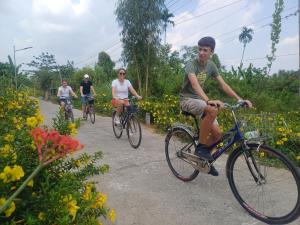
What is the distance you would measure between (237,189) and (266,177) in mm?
366

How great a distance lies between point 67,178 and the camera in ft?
7.22

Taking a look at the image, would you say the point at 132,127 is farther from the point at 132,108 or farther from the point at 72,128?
the point at 72,128

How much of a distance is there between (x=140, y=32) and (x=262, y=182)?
10.4m

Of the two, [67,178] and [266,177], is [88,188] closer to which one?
[67,178]

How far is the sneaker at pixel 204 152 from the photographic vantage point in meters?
3.99

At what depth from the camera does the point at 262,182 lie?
346cm

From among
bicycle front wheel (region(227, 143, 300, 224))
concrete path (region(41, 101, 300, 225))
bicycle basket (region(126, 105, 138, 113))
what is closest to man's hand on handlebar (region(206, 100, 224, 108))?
bicycle front wheel (region(227, 143, 300, 224))

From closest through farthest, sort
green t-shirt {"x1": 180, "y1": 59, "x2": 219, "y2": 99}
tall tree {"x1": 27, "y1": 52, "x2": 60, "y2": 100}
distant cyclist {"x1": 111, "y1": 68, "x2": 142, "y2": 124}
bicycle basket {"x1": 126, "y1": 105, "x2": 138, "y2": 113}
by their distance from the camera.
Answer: green t-shirt {"x1": 180, "y1": 59, "x2": 219, "y2": 99}
bicycle basket {"x1": 126, "y1": 105, "x2": 138, "y2": 113}
distant cyclist {"x1": 111, "y1": 68, "x2": 142, "y2": 124}
tall tree {"x1": 27, "y1": 52, "x2": 60, "y2": 100}

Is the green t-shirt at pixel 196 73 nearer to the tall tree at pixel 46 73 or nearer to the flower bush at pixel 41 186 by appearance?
the flower bush at pixel 41 186

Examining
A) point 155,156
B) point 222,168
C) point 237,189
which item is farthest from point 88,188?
point 155,156

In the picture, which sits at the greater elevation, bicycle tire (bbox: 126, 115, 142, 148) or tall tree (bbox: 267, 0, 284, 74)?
tall tree (bbox: 267, 0, 284, 74)

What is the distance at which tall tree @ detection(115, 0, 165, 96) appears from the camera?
12711 mm

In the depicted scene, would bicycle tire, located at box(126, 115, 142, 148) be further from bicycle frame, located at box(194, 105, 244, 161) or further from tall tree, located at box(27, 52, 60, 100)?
tall tree, located at box(27, 52, 60, 100)

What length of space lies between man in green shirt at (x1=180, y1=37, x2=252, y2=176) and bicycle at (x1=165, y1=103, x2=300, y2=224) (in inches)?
4.1
